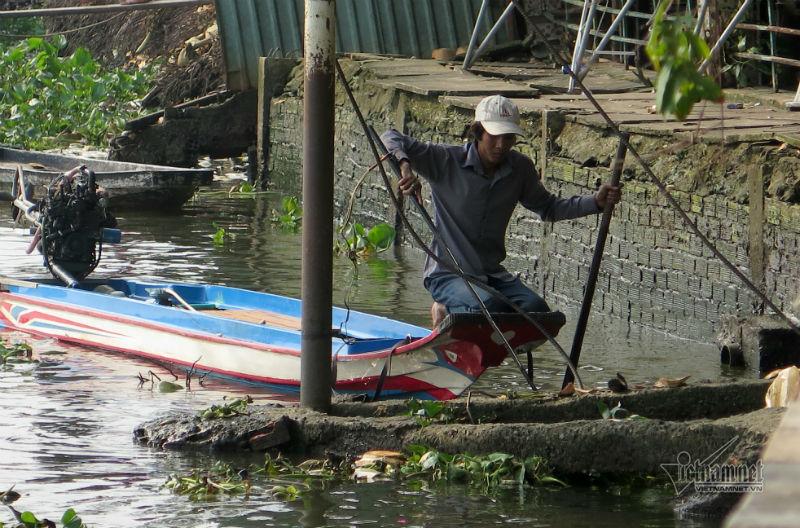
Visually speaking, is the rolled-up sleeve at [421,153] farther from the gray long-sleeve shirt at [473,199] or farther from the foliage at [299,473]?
the foliage at [299,473]

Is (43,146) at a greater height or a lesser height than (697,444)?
greater

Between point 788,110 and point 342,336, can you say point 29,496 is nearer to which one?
point 342,336

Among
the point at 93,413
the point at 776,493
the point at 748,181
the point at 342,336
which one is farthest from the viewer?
the point at 748,181

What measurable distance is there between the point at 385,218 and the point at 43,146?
6.91 m

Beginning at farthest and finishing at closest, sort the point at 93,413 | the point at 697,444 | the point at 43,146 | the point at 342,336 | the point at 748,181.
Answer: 1. the point at 43,146
2. the point at 748,181
3. the point at 342,336
4. the point at 93,413
5. the point at 697,444

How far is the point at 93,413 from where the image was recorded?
8.07 metres

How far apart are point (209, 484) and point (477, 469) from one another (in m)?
1.24

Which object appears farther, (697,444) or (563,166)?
(563,166)

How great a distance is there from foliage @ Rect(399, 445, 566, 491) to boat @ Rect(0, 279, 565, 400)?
92cm

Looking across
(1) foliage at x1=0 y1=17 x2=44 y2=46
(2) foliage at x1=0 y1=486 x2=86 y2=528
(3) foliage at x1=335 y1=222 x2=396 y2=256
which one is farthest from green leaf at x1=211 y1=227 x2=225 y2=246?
(1) foliage at x1=0 y1=17 x2=44 y2=46

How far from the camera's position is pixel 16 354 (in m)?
9.45

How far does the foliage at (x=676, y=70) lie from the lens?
3.05m

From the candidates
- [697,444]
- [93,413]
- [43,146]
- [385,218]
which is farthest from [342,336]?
[43,146]

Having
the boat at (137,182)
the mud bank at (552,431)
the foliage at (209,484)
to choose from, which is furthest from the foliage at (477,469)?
the boat at (137,182)
